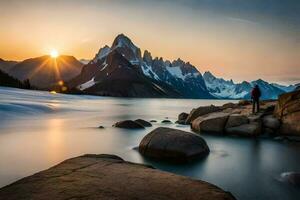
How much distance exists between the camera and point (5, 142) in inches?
814

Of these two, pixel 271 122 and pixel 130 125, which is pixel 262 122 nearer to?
pixel 271 122

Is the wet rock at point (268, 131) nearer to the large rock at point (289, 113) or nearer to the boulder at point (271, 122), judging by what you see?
the boulder at point (271, 122)

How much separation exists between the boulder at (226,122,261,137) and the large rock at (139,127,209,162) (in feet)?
35.4

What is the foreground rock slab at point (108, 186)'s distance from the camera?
6.13m

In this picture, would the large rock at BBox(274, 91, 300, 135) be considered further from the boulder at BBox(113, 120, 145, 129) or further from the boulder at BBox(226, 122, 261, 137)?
the boulder at BBox(113, 120, 145, 129)

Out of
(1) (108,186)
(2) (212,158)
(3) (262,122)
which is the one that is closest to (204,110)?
(3) (262,122)

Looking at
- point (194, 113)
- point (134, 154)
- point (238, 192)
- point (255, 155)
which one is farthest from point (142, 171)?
point (194, 113)

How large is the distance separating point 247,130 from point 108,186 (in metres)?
22.6

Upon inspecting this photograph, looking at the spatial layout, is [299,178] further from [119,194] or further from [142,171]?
[119,194]

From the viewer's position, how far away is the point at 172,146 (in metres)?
15.8

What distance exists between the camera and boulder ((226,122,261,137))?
26.8 m

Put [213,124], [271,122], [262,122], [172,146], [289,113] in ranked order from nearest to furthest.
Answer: [172,146]
[289,113]
[271,122]
[262,122]
[213,124]

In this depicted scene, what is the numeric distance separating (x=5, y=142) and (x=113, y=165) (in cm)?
1490

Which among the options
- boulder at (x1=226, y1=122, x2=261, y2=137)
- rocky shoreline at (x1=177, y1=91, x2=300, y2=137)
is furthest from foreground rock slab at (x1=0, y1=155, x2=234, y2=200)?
rocky shoreline at (x1=177, y1=91, x2=300, y2=137)
